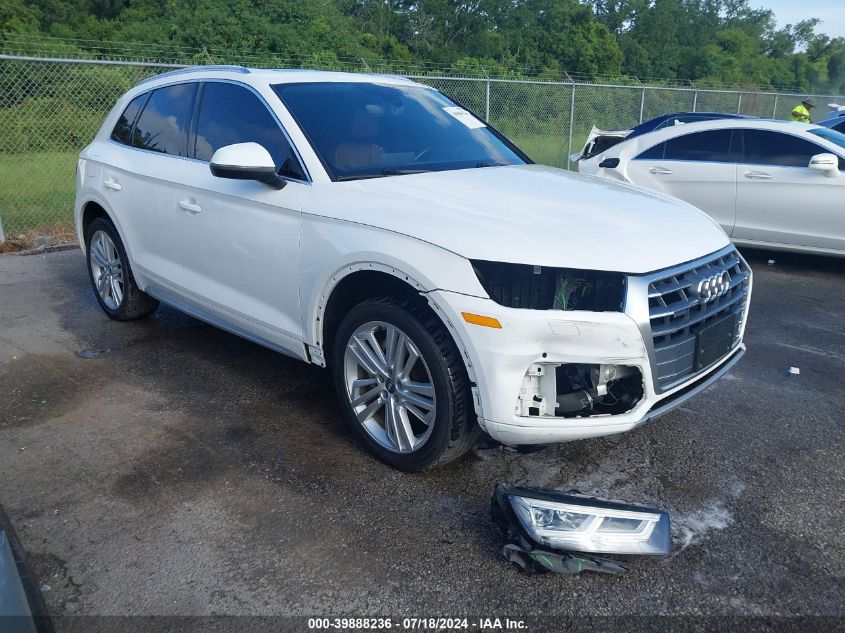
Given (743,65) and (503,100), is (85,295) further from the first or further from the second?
(743,65)

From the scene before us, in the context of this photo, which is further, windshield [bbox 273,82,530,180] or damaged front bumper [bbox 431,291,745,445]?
windshield [bbox 273,82,530,180]

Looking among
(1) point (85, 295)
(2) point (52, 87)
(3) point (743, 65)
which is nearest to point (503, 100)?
(2) point (52, 87)

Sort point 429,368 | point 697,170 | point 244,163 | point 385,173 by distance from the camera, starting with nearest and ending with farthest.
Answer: point 429,368 < point 244,163 < point 385,173 < point 697,170

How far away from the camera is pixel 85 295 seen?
6621 mm

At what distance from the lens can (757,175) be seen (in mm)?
7770

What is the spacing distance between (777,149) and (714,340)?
5.43 m

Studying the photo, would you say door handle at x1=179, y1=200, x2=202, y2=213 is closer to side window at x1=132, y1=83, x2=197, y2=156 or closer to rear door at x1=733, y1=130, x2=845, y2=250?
side window at x1=132, y1=83, x2=197, y2=156

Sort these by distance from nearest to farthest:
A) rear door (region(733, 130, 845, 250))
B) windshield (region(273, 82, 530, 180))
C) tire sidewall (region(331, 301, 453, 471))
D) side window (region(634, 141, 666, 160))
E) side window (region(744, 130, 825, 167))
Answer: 1. tire sidewall (region(331, 301, 453, 471))
2. windshield (region(273, 82, 530, 180))
3. rear door (region(733, 130, 845, 250))
4. side window (region(744, 130, 825, 167))
5. side window (region(634, 141, 666, 160))

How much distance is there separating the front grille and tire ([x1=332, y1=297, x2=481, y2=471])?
0.80 m

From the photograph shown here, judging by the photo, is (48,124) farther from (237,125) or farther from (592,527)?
(592,527)

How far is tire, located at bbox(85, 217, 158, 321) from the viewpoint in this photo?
5379 millimetres

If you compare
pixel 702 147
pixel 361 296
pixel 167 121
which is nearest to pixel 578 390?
pixel 361 296

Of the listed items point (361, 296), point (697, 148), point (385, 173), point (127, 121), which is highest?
point (127, 121)

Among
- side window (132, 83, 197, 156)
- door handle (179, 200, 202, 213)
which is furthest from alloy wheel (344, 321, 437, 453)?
side window (132, 83, 197, 156)
